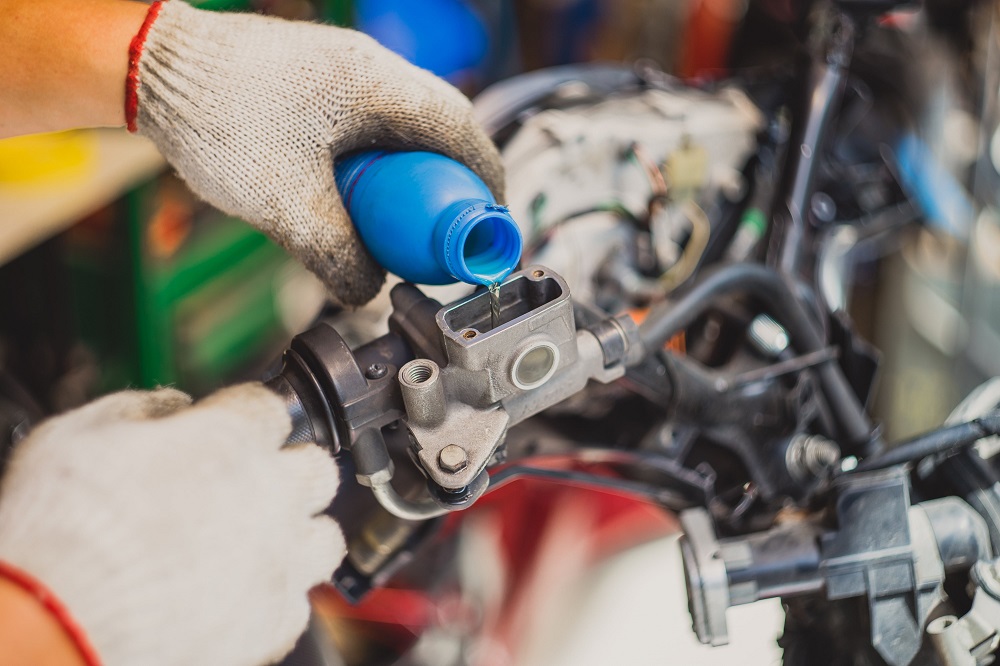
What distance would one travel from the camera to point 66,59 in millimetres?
627

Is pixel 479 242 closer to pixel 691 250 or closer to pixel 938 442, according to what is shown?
pixel 938 442

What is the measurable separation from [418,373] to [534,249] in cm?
40

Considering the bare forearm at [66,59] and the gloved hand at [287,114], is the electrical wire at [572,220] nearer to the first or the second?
the gloved hand at [287,114]

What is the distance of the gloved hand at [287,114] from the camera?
59cm

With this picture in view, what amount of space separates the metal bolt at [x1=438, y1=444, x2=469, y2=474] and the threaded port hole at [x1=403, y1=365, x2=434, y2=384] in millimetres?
44

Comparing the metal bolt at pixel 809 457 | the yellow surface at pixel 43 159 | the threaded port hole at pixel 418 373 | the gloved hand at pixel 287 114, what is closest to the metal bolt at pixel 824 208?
the metal bolt at pixel 809 457

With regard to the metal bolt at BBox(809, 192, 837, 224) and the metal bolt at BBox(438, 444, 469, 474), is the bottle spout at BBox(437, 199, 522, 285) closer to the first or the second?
the metal bolt at BBox(438, 444, 469, 474)

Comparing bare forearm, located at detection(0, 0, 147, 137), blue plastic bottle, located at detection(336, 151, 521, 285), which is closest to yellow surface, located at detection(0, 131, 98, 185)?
bare forearm, located at detection(0, 0, 147, 137)

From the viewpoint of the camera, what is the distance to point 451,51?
2.08 meters

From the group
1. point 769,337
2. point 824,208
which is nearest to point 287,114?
point 769,337

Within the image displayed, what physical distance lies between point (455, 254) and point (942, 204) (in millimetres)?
1171

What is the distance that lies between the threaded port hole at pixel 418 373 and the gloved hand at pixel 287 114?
16 centimetres

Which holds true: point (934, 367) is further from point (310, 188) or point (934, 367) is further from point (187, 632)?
point (187, 632)

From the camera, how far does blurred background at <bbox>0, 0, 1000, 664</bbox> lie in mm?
938
